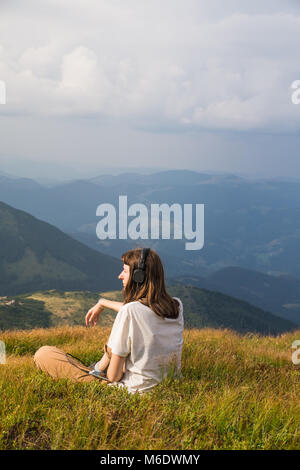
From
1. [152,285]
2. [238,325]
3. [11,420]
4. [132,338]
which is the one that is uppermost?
[152,285]

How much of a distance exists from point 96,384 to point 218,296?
152m

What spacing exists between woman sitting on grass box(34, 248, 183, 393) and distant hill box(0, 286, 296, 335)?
2009 cm

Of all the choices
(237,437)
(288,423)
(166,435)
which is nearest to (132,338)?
(166,435)

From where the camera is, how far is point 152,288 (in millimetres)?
4523

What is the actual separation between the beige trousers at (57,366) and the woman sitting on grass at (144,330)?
1.44ft

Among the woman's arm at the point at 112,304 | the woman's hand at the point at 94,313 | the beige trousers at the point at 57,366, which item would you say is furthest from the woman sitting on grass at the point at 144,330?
the woman's hand at the point at 94,313

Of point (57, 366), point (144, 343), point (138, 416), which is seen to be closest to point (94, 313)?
point (57, 366)

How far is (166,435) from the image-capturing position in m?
3.78

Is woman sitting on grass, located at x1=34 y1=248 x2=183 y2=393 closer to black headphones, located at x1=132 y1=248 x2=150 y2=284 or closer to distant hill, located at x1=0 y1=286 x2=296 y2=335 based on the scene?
black headphones, located at x1=132 y1=248 x2=150 y2=284

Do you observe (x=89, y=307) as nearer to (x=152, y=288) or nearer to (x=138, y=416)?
(x=152, y=288)

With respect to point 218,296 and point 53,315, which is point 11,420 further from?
point 218,296

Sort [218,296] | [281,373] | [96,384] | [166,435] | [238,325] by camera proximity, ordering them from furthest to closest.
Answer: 1. [218,296]
2. [238,325]
3. [281,373]
4. [96,384]
5. [166,435]

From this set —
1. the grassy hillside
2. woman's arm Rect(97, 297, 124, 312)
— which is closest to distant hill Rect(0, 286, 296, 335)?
woman's arm Rect(97, 297, 124, 312)

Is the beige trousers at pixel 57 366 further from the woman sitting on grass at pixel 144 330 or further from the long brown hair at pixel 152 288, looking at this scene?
the long brown hair at pixel 152 288
